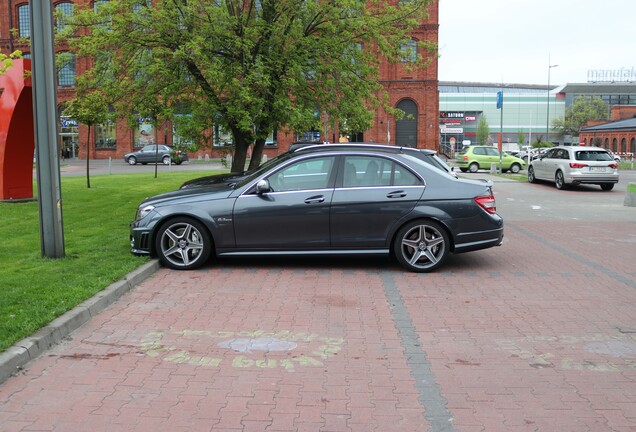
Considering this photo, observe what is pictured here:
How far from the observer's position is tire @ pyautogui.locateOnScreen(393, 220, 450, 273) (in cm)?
821

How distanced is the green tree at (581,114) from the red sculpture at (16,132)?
94.2 metres

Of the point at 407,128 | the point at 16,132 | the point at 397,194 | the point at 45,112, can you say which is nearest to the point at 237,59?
the point at 16,132

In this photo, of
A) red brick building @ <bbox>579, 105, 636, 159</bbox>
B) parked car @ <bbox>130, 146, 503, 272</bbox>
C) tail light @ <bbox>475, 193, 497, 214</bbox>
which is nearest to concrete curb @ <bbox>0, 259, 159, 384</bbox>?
parked car @ <bbox>130, 146, 503, 272</bbox>

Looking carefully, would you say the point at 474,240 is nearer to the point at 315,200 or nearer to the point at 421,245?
the point at 421,245

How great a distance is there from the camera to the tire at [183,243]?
8.24 metres

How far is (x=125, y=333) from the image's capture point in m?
5.67

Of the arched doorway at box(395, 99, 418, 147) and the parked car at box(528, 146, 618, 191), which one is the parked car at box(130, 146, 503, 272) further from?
the arched doorway at box(395, 99, 418, 147)

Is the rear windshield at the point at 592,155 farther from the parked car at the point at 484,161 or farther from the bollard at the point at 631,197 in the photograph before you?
the parked car at the point at 484,161

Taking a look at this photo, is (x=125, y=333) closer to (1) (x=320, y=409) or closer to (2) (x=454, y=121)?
(1) (x=320, y=409)

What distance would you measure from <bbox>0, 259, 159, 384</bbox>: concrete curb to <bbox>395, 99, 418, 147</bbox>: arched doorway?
51863 millimetres

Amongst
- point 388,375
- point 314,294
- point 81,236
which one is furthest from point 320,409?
point 81,236

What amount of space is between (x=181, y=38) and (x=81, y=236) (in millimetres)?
5353

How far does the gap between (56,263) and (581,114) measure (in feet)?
331

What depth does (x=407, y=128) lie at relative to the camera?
58.8 meters
